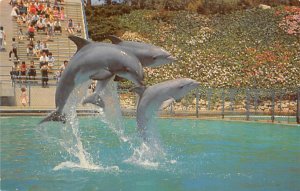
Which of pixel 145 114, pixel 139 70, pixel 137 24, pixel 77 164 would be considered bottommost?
pixel 77 164

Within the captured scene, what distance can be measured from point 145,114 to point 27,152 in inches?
152

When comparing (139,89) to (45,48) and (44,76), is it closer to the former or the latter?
(44,76)

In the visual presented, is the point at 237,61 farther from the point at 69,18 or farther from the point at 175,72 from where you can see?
the point at 69,18

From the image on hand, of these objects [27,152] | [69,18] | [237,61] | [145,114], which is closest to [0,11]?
[69,18]

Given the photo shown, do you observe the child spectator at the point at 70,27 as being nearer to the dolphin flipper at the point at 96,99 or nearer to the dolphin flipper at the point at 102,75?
the dolphin flipper at the point at 96,99

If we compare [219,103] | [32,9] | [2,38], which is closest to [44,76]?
[2,38]

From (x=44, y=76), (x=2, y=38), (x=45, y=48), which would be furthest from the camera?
(x=45, y=48)

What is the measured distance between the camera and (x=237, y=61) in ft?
109

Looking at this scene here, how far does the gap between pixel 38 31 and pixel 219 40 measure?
9930 millimetres

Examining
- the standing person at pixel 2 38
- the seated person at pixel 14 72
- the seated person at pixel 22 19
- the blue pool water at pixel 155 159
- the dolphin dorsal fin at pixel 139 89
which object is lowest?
the blue pool water at pixel 155 159

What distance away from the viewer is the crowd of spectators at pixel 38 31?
26.6 meters

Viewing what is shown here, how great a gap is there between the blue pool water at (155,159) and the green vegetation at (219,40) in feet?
40.2

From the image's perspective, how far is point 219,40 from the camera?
36188 mm

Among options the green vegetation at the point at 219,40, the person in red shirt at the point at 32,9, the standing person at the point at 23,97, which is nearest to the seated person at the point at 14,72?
the standing person at the point at 23,97
